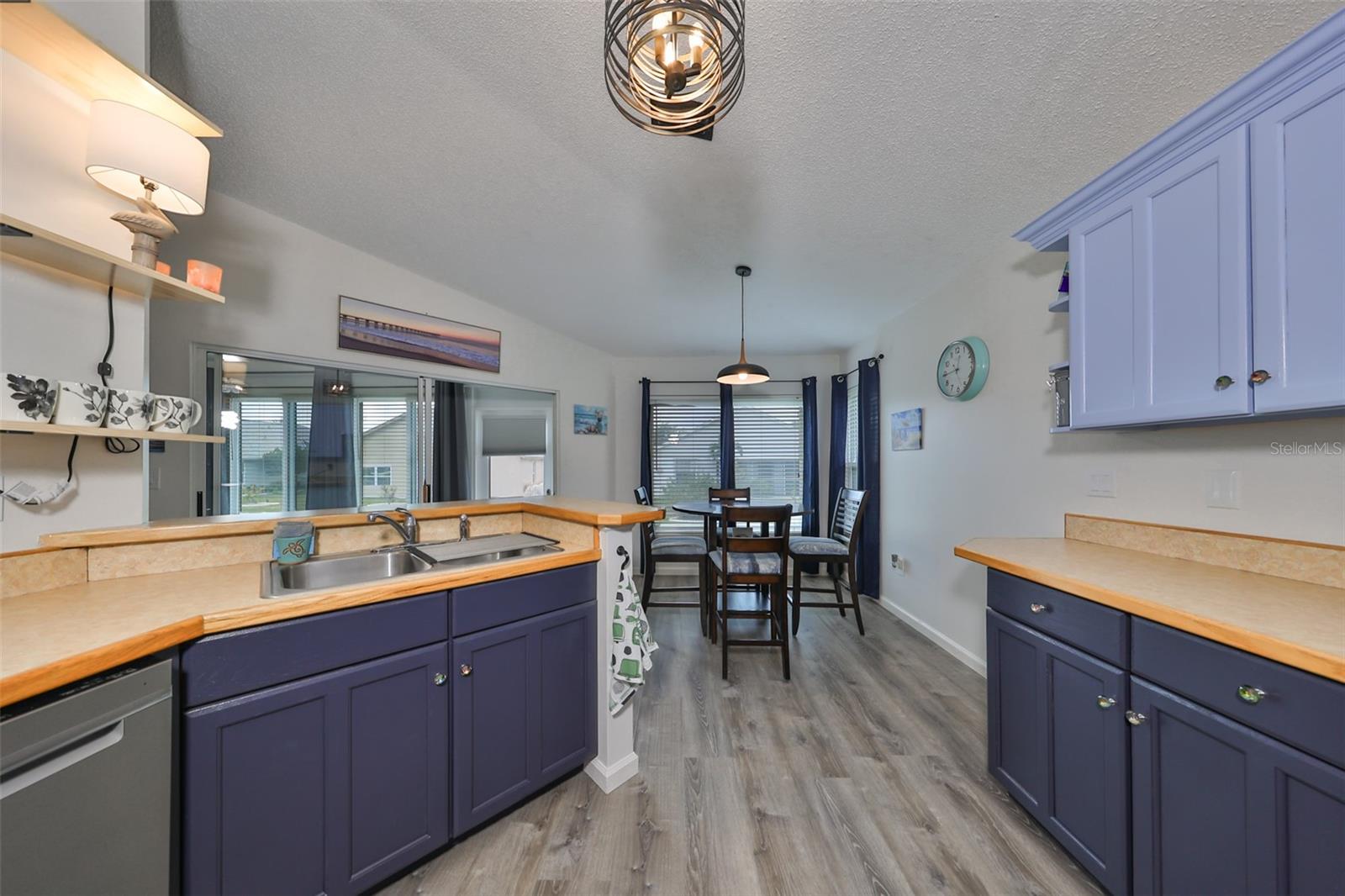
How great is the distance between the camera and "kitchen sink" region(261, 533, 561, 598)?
1539mm

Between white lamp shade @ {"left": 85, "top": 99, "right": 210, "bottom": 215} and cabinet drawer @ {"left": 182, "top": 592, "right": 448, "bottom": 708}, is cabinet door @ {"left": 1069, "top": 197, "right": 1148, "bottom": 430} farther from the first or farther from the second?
white lamp shade @ {"left": 85, "top": 99, "right": 210, "bottom": 215}

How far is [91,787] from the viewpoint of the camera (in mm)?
838

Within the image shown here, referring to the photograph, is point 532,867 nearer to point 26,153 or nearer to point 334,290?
point 26,153

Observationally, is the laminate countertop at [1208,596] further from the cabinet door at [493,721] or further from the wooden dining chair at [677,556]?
the wooden dining chair at [677,556]

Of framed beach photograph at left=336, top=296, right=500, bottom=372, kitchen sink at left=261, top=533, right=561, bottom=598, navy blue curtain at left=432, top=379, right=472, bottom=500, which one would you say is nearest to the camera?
kitchen sink at left=261, top=533, right=561, bottom=598

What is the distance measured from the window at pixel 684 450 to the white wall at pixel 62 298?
13.3 feet

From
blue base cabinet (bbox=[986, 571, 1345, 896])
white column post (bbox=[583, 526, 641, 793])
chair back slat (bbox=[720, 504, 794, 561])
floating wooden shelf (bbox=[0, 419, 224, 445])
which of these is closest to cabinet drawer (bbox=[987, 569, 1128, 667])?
blue base cabinet (bbox=[986, 571, 1345, 896])

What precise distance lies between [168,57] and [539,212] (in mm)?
1398

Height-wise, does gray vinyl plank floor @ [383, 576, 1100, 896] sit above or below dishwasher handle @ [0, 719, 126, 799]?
below

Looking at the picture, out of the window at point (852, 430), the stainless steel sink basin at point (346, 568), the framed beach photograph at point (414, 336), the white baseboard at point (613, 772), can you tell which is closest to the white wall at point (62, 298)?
the stainless steel sink basin at point (346, 568)

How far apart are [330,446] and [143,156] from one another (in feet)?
6.83

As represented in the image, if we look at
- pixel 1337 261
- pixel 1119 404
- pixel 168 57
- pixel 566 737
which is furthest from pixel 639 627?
pixel 168 57

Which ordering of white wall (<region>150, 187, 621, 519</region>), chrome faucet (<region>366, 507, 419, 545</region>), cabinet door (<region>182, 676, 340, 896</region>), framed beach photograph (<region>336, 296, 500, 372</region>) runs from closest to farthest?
1. cabinet door (<region>182, 676, 340, 896</region>)
2. chrome faucet (<region>366, 507, 419, 545</region>)
3. white wall (<region>150, 187, 621, 519</region>)
4. framed beach photograph (<region>336, 296, 500, 372</region>)

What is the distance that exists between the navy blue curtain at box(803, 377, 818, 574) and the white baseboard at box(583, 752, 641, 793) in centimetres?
339
